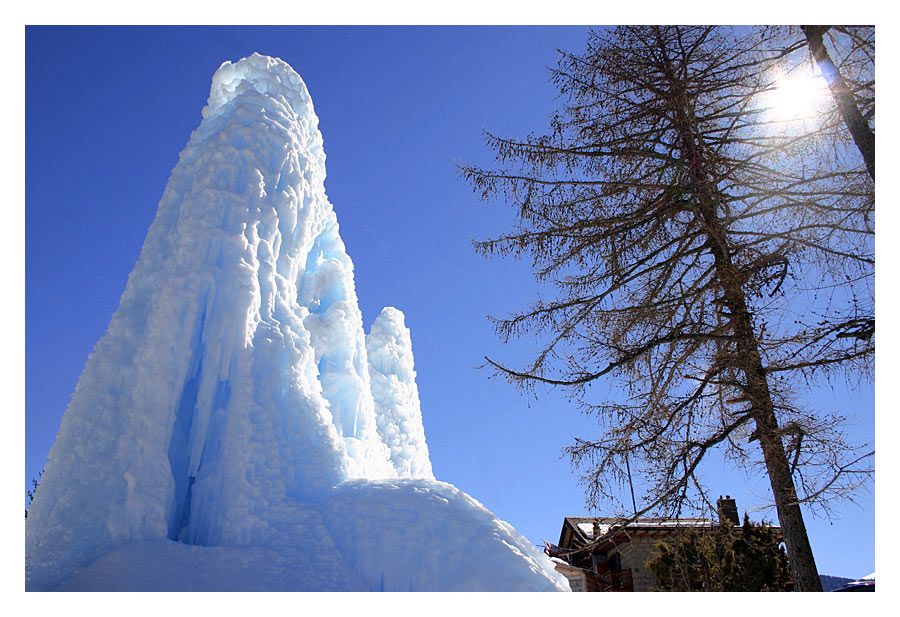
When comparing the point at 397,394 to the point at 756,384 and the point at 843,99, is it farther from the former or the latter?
the point at 843,99

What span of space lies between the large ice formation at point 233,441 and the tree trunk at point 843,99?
400 centimetres

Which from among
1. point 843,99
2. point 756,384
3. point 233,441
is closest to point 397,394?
point 233,441

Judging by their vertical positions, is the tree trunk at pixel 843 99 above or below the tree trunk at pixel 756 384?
above

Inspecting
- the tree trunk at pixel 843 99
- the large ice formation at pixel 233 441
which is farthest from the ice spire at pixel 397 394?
the tree trunk at pixel 843 99

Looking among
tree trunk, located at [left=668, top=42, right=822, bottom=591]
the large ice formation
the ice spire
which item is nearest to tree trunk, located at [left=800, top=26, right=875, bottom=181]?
tree trunk, located at [left=668, top=42, right=822, bottom=591]

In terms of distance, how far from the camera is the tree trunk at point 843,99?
3967 millimetres

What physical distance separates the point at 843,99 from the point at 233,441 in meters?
6.17

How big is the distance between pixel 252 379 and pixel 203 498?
50.4 inches

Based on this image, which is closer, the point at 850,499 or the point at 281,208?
the point at 850,499

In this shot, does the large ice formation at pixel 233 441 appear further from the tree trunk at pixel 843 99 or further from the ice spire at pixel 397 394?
the ice spire at pixel 397 394

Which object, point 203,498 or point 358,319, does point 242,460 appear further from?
point 358,319

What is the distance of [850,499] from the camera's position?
3.69 m

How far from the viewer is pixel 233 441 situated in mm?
5516

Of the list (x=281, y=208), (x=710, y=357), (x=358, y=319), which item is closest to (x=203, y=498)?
(x=281, y=208)
